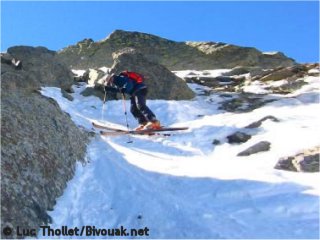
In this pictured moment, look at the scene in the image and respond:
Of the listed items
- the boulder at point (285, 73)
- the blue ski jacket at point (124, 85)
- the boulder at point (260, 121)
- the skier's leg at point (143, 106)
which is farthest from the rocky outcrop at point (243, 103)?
the blue ski jacket at point (124, 85)

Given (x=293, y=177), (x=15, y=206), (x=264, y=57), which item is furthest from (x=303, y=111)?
(x=264, y=57)

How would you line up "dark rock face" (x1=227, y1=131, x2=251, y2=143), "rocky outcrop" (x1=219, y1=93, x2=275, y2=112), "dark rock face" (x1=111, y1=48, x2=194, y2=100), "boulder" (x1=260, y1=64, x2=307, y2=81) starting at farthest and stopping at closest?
"boulder" (x1=260, y1=64, x2=307, y2=81) → "dark rock face" (x1=111, y1=48, x2=194, y2=100) → "rocky outcrop" (x1=219, y1=93, x2=275, y2=112) → "dark rock face" (x1=227, y1=131, x2=251, y2=143)

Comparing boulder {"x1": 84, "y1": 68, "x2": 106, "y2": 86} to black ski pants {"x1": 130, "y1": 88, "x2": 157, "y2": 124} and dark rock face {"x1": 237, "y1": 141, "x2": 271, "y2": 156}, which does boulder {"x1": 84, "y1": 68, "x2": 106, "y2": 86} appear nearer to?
black ski pants {"x1": 130, "y1": 88, "x2": 157, "y2": 124}

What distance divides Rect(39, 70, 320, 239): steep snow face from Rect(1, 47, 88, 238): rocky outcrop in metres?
0.48

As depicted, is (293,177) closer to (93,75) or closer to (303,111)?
(303,111)

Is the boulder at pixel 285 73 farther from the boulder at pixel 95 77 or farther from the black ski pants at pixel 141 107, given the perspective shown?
the black ski pants at pixel 141 107

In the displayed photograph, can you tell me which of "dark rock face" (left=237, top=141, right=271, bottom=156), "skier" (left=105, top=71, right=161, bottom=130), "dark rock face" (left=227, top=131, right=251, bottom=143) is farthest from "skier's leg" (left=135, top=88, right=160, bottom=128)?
"dark rock face" (left=237, top=141, right=271, bottom=156)

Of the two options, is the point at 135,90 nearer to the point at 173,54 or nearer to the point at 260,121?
the point at 260,121

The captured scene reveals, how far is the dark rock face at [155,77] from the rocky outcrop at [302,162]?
1932 cm

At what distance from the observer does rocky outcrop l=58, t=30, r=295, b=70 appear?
65500mm

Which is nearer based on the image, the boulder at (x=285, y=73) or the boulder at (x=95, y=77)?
the boulder at (x=95, y=77)

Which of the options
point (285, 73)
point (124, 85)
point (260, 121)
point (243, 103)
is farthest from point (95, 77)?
point (124, 85)

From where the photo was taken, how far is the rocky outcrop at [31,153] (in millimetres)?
10446

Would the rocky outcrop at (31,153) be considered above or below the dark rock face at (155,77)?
below
